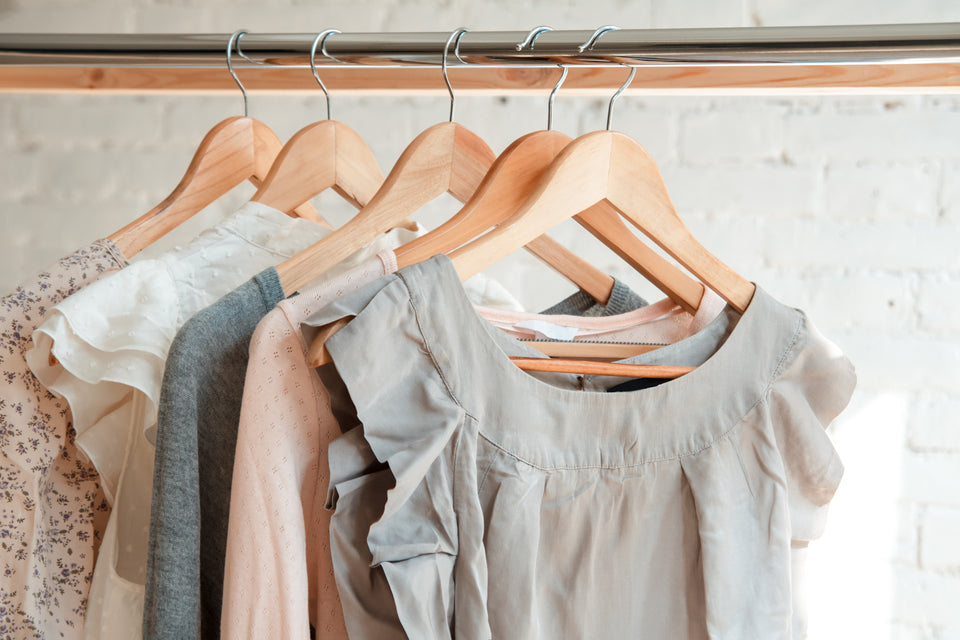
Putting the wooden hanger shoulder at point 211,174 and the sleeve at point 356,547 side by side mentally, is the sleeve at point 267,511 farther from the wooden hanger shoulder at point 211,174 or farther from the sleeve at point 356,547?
the wooden hanger shoulder at point 211,174

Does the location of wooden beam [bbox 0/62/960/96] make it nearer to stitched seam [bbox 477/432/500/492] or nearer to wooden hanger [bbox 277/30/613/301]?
wooden hanger [bbox 277/30/613/301]

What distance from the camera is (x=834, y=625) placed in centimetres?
120

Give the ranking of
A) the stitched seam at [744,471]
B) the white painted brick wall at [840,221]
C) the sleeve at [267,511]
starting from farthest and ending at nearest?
the white painted brick wall at [840,221]
the stitched seam at [744,471]
the sleeve at [267,511]

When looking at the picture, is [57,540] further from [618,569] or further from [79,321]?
[618,569]

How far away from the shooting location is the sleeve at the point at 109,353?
56 centimetres

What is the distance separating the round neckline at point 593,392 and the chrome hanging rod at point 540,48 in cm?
19

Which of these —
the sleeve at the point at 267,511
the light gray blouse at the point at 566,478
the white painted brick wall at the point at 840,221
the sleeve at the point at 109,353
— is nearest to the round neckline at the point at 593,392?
the light gray blouse at the point at 566,478

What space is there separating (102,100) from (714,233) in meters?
1.04

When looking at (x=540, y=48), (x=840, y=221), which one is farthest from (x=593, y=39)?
(x=840, y=221)

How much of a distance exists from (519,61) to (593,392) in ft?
0.89

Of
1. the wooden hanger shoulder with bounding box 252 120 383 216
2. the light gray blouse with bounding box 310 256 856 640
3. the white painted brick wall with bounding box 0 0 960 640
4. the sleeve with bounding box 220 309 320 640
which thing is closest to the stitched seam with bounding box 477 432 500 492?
the light gray blouse with bounding box 310 256 856 640

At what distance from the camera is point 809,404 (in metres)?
0.64

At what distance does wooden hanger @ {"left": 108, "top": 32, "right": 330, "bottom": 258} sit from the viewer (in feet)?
2.28

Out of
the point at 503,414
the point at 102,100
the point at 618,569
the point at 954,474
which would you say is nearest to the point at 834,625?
the point at 954,474
